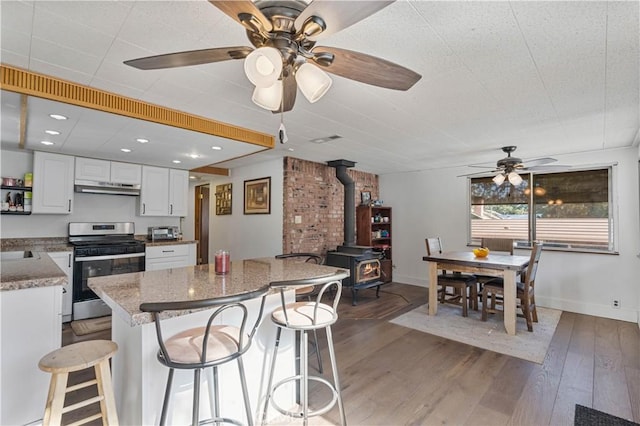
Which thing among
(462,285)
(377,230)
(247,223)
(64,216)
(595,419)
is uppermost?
(64,216)

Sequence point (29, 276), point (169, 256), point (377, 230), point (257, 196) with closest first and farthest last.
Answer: point (29, 276) → point (169, 256) → point (257, 196) → point (377, 230)

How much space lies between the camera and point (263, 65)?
3.91 ft

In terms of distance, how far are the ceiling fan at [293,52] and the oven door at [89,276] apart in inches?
136

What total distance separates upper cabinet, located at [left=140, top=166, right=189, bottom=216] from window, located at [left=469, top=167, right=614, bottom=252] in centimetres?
507

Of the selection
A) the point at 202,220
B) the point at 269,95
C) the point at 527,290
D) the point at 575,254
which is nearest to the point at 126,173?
the point at 202,220

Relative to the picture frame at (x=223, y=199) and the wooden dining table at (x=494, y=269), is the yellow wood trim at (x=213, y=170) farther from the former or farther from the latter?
the wooden dining table at (x=494, y=269)

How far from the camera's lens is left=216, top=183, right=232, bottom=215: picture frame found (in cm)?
599

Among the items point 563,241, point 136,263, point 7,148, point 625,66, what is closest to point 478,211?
point 563,241

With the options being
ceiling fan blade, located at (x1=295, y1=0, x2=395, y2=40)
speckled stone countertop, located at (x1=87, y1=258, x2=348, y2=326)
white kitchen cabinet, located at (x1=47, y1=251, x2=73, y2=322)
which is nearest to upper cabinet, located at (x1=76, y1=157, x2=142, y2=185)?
white kitchen cabinet, located at (x1=47, y1=251, x2=73, y2=322)

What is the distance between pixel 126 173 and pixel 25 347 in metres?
3.23

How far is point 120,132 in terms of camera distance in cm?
298

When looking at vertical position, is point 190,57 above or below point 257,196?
above

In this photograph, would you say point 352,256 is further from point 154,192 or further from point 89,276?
point 89,276

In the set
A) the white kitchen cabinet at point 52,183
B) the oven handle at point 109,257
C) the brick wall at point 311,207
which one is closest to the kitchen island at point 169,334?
the oven handle at point 109,257
